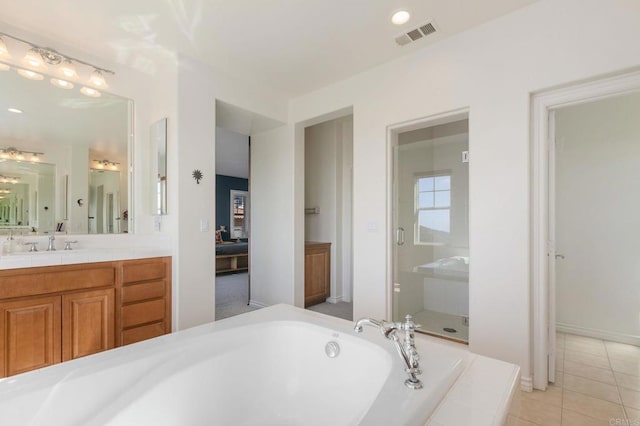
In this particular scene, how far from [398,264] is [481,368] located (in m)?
1.55

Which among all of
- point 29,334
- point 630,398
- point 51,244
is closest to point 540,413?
point 630,398

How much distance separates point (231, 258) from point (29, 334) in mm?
4730

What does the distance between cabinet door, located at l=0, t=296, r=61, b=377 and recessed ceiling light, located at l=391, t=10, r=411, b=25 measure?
3007 millimetres

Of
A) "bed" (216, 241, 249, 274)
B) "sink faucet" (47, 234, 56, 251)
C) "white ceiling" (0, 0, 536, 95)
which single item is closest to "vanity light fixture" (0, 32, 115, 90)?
"white ceiling" (0, 0, 536, 95)

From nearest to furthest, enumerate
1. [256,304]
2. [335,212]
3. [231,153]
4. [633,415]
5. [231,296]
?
[633,415] → [256,304] → [335,212] → [231,296] → [231,153]

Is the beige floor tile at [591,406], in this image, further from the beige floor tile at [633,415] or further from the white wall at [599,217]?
the white wall at [599,217]

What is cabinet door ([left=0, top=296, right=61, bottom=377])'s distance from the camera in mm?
1830

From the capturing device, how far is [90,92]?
2.67m

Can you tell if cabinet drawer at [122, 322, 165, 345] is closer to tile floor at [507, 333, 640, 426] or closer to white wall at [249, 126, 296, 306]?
white wall at [249, 126, 296, 306]

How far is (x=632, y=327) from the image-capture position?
2744mm

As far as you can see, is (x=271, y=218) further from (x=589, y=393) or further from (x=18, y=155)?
(x=589, y=393)

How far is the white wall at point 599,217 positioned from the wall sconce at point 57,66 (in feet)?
14.1

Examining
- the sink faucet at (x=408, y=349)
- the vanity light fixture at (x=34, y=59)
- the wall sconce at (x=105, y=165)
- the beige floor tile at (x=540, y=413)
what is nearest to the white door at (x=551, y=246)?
the beige floor tile at (x=540, y=413)

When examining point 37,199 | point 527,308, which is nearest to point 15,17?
point 37,199
